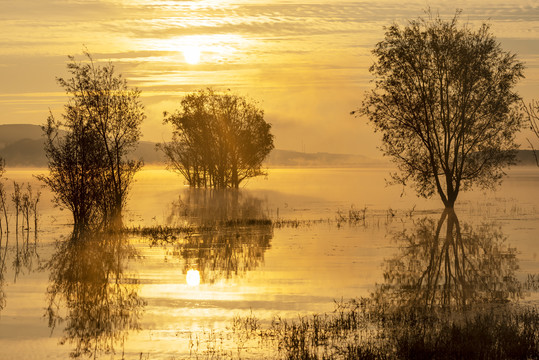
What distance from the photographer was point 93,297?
2111cm

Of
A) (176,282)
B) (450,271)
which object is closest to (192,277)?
(176,282)

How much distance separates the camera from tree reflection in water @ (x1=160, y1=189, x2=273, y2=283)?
26558 millimetres

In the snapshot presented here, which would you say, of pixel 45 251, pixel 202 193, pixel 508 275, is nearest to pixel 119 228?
pixel 45 251

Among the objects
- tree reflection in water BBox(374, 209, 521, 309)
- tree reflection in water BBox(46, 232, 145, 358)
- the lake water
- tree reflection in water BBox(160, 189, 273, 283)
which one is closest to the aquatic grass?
the lake water

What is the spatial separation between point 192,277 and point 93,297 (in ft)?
13.7

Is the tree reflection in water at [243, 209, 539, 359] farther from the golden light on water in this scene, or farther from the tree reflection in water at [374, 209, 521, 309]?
the golden light on water

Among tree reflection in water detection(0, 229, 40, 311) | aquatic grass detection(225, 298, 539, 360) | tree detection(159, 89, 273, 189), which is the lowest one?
aquatic grass detection(225, 298, 539, 360)

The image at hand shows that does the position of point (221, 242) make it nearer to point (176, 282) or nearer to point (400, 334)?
point (176, 282)

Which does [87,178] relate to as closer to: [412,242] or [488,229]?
[412,242]

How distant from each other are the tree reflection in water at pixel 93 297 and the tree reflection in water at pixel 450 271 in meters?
7.55

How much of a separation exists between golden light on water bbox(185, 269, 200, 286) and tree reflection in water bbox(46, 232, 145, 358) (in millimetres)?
1835

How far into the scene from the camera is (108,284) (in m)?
23.4

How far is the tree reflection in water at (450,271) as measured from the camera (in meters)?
19.8

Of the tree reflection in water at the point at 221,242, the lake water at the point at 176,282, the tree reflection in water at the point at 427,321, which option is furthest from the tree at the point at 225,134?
the tree reflection in water at the point at 427,321
